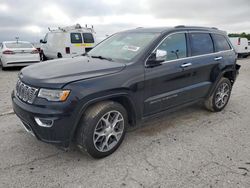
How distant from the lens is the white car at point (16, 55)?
31.5 feet

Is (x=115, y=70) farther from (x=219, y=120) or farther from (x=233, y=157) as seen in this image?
(x=219, y=120)

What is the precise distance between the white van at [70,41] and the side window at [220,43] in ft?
25.0

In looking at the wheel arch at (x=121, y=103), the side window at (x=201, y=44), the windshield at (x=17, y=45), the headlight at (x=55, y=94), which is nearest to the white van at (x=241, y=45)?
the side window at (x=201, y=44)

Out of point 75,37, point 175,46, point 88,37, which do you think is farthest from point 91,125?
point 88,37

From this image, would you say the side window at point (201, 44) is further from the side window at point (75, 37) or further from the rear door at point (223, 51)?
the side window at point (75, 37)

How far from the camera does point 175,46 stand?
12.0ft

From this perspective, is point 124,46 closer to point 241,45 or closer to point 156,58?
point 156,58

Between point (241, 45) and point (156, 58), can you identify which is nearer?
point (156, 58)

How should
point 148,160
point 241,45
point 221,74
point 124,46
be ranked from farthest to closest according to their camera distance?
1. point 241,45
2. point 221,74
3. point 124,46
4. point 148,160

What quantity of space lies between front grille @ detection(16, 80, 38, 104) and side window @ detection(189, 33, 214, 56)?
2.80m

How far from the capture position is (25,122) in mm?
2744

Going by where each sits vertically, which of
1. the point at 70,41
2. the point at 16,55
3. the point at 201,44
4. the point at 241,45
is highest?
the point at 70,41

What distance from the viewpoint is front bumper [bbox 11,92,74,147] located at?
8.12ft

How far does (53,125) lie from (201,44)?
3.15 meters
